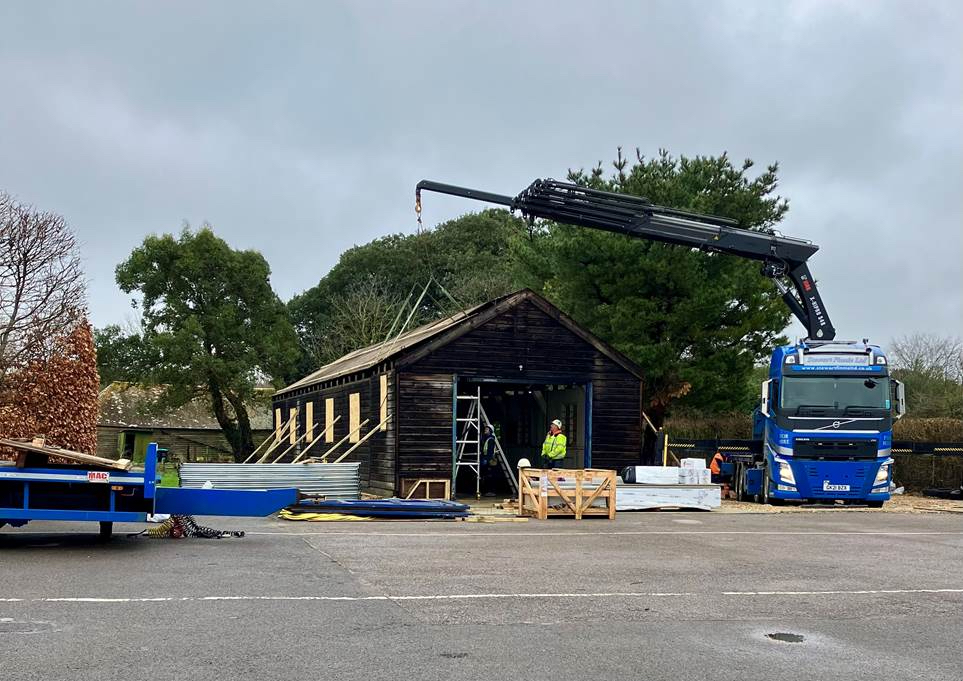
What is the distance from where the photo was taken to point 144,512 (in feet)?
40.8

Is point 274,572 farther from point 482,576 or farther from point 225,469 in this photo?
point 225,469

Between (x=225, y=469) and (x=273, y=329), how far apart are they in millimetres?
25333

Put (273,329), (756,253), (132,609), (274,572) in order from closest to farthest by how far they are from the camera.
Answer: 1. (132,609)
2. (274,572)
3. (756,253)
4. (273,329)

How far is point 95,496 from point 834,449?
16.3 metres

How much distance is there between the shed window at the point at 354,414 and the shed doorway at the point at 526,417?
2690 mm

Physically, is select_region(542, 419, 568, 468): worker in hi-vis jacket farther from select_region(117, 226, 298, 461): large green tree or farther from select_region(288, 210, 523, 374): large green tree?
select_region(288, 210, 523, 374): large green tree

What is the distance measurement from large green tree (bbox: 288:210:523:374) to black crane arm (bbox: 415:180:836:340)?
Answer: 29961mm

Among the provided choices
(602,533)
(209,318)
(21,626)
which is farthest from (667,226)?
(209,318)

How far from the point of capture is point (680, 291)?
31.9 m

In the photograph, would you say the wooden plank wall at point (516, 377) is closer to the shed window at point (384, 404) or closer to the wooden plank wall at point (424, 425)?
the wooden plank wall at point (424, 425)

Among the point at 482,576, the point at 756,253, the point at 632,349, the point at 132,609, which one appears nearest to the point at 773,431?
the point at 756,253

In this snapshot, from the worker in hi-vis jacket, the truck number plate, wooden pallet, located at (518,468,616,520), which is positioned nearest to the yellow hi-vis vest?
the worker in hi-vis jacket

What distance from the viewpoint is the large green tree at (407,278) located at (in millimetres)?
55875

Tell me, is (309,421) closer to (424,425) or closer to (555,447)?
(424,425)
